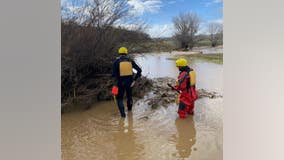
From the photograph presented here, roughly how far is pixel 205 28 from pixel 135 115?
1084mm

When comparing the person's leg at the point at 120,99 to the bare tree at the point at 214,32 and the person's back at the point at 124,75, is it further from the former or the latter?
the bare tree at the point at 214,32

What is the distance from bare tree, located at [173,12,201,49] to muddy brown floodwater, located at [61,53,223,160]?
0.21 metres

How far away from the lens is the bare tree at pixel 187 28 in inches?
98.7

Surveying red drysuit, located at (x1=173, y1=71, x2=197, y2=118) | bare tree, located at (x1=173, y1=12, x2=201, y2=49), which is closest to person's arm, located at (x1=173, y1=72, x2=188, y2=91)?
red drysuit, located at (x1=173, y1=71, x2=197, y2=118)

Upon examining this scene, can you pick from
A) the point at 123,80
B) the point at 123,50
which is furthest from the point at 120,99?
the point at 123,50

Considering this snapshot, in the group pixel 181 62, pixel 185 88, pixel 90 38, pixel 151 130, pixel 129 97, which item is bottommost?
pixel 151 130

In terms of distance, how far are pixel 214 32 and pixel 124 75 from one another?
3.22 ft

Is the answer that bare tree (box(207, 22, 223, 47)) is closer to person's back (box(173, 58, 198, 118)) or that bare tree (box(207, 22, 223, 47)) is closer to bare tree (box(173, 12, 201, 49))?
bare tree (box(173, 12, 201, 49))

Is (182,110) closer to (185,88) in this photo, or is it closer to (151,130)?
(185,88)

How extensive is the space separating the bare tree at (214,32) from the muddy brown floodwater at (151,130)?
0.69ft

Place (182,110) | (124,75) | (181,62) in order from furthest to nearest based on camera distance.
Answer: (124,75) → (182,110) → (181,62)

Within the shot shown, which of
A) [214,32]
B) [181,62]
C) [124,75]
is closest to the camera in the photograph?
[214,32]

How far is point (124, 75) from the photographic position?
2.79 metres
